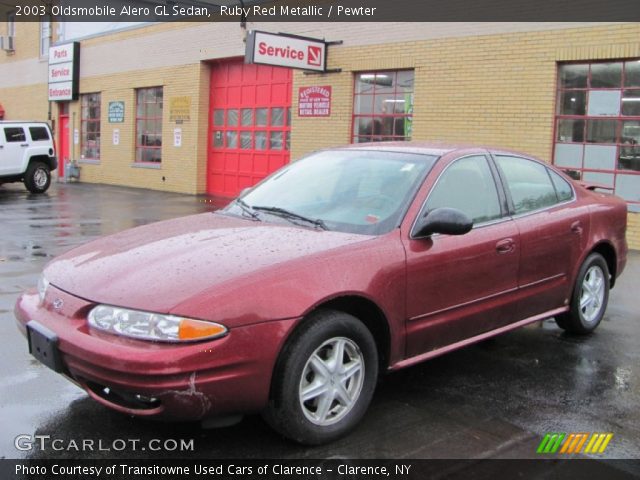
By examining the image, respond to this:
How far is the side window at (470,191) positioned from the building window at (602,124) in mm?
6884

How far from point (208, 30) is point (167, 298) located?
16.1 metres

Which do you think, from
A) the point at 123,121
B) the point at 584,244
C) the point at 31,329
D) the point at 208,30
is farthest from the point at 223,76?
the point at 31,329

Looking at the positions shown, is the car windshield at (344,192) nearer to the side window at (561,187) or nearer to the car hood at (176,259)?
the car hood at (176,259)

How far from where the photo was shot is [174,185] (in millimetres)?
19344

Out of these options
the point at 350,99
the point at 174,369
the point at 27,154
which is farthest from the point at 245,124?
the point at 174,369

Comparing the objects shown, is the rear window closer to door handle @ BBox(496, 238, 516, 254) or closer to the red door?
the red door

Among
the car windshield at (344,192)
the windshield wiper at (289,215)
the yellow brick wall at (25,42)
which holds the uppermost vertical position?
the yellow brick wall at (25,42)

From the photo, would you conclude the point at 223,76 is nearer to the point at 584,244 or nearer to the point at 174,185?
→ the point at 174,185

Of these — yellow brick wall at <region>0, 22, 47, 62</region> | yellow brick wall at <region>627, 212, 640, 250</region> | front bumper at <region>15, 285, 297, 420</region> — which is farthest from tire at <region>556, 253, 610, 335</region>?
yellow brick wall at <region>0, 22, 47, 62</region>

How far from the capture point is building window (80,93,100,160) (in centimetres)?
2288

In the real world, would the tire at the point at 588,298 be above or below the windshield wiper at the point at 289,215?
below

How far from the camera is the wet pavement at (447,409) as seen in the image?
3.45 metres

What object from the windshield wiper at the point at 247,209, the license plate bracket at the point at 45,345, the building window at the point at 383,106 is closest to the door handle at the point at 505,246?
the windshield wiper at the point at 247,209

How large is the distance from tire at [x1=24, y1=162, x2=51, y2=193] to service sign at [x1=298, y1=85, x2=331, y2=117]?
26.6 feet
